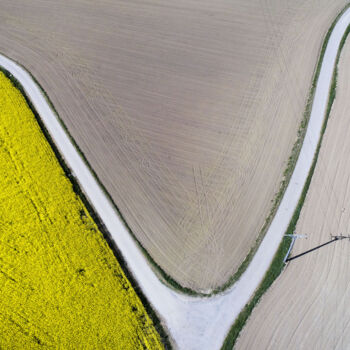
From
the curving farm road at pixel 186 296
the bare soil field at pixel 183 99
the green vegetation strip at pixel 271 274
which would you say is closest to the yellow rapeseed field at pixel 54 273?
the curving farm road at pixel 186 296

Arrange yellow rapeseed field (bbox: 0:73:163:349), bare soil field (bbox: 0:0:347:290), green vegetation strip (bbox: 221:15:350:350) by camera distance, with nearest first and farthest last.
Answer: yellow rapeseed field (bbox: 0:73:163:349) → green vegetation strip (bbox: 221:15:350:350) → bare soil field (bbox: 0:0:347:290)

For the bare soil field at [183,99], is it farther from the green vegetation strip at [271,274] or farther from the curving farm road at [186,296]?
the green vegetation strip at [271,274]

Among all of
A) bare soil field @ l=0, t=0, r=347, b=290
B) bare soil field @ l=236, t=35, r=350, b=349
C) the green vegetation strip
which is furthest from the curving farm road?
bare soil field @ l=236, t=35, r=350, b=349

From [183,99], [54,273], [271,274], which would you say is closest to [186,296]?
[271,274]

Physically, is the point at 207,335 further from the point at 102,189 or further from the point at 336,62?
the point at 336,62

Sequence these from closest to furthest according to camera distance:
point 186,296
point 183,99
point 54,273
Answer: point 186,296 → point 54,273 → point 183,99

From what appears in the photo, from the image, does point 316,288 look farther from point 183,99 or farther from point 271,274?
point 183,99

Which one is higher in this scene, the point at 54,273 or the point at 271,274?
the point at 271,274

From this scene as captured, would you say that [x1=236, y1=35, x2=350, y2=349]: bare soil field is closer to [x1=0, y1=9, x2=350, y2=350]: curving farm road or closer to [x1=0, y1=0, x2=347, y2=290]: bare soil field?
[x1=0, y1=9, x2=350, y2=350]: curving farm road
